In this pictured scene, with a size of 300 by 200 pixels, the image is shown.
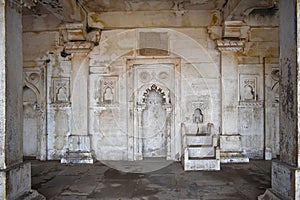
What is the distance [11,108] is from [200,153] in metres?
4.09

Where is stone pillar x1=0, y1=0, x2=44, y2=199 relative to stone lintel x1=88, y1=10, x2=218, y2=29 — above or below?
below

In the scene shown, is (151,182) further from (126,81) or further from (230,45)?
(230,45)

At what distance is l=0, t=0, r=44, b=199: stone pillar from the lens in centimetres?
353

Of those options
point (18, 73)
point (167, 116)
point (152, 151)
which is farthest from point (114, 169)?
point (18, 73)

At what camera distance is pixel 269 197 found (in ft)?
12.6

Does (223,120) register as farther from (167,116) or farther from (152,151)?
(152,151)

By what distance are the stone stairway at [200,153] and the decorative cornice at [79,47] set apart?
3.03m

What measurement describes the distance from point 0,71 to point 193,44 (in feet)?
15.7

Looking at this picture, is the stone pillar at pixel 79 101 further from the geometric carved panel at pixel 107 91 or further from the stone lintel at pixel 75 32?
the geometric carved panel at pixel 107 91

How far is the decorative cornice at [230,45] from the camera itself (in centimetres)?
701

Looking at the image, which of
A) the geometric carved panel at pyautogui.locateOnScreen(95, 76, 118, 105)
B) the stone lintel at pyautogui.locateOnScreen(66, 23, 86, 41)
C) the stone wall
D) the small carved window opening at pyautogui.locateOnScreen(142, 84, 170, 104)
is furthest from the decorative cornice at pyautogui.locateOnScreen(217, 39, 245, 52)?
the stone lintel at pyautogui.locateOnScreen(66, 23, 86, 41)

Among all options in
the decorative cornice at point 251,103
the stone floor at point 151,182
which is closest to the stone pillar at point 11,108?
the stone floor at point 151,182

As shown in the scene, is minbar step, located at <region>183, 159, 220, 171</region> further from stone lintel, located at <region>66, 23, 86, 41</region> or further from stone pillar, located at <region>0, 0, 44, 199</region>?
stone lintel, located at <region>66, 23, 86, 41</region>

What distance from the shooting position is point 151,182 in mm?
5418
